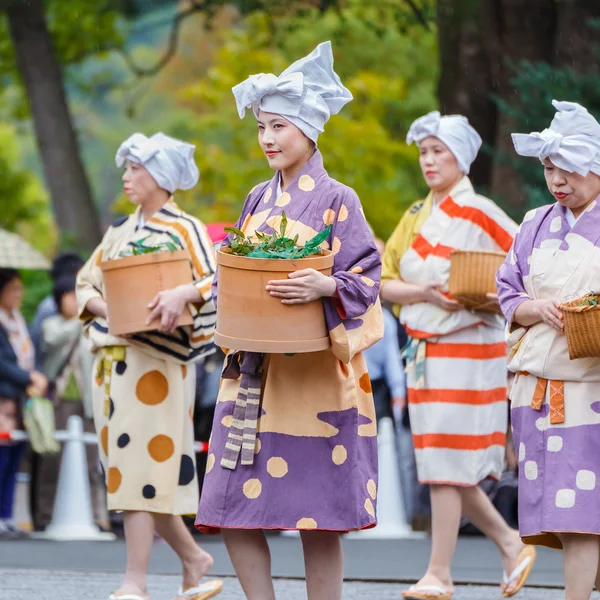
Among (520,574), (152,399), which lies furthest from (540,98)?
(152,399)

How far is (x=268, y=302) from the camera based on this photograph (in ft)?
16.4

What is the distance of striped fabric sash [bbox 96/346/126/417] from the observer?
22.4 ft

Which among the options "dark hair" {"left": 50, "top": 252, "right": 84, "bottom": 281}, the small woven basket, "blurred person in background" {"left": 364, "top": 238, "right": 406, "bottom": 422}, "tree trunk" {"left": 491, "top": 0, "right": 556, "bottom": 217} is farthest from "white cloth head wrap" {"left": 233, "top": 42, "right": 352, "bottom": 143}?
"tree trunk" {"left": 491, "top": 0, "right": 556, "bottom": 217}

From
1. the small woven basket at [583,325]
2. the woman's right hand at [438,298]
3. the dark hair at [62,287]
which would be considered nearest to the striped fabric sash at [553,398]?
the small woven basket at [583,325]

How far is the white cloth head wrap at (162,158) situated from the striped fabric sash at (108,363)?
84 cm

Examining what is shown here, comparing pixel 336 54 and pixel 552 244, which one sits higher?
pixel 336 54

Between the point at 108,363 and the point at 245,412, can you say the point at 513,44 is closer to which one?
the point at 108,363

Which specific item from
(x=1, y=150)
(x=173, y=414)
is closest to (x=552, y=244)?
(x=173, y=414)

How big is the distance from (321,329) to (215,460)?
62 cm

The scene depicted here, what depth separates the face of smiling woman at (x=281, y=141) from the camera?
538 centimetres

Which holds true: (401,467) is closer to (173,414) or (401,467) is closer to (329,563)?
(173,414)

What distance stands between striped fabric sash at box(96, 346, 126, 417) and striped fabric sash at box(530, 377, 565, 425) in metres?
2.09

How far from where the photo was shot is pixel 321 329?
5.09 m

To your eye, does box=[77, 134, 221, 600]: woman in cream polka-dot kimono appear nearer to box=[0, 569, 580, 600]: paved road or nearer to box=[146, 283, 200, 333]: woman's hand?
box=[146, 283, 200, 333]: woman's hand
